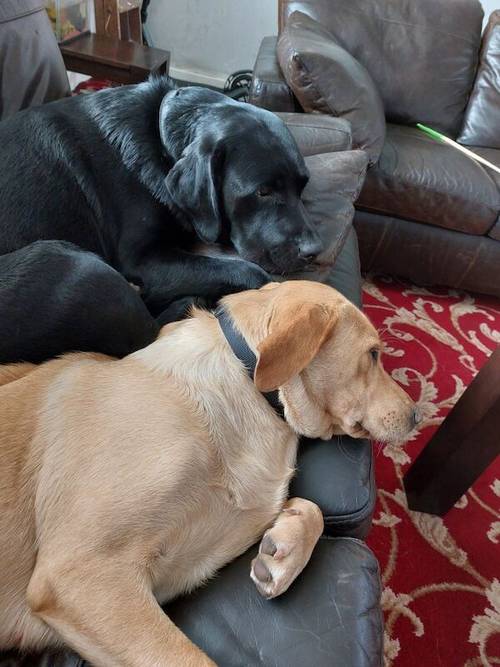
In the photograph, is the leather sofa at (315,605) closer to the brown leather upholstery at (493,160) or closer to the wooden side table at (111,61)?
the brown leather upholstery at (493,160)

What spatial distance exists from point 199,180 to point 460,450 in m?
1.05

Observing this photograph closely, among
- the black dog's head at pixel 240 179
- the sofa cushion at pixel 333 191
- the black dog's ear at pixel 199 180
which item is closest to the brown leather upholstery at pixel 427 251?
the sofa cushion at pixel 333 191

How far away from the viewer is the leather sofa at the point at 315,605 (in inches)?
33.6

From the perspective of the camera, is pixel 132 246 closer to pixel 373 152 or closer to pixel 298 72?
pixel 298 72

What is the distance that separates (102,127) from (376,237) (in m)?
1.49

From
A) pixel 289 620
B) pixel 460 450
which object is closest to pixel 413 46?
pixel 460 450

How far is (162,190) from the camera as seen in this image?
148 cm

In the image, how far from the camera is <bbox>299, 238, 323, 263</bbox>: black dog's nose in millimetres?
1455

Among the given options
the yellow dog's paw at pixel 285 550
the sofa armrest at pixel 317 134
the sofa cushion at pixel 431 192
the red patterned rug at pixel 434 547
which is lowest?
the red patterned rug at pixel 434 547

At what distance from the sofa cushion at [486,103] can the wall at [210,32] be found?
1.61m

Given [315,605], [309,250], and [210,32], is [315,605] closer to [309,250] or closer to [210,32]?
[309,250]

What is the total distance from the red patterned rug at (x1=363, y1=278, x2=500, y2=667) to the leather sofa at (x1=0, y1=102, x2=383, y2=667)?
0.53 meters

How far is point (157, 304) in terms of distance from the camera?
4.67ft

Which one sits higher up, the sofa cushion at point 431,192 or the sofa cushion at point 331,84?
the sofa cushion at point 331,84
